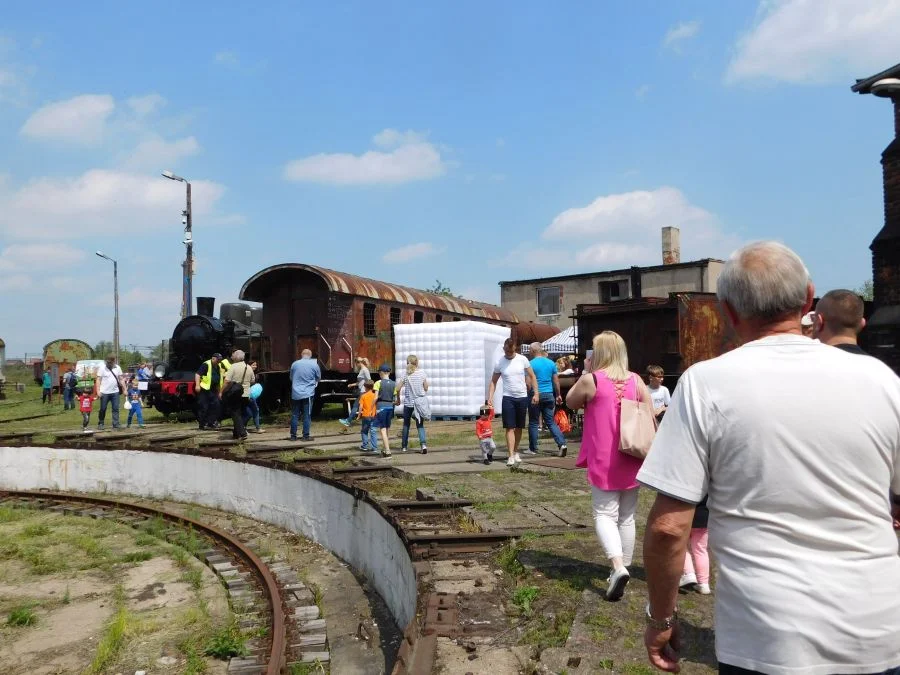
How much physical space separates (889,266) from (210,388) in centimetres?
1311

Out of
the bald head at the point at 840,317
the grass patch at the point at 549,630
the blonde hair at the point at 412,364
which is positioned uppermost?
the bald head at the point at 840,317

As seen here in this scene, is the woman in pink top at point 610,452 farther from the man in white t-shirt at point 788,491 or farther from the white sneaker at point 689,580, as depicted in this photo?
the man in white t-shirt at point 788,491

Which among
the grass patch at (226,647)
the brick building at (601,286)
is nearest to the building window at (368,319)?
the grass patch at (226,647)

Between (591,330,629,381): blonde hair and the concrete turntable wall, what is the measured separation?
1.97 metres

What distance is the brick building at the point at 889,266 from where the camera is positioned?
12930mm

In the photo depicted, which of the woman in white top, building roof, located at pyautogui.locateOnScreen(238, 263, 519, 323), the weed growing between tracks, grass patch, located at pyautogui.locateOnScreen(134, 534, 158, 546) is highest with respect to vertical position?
building roof, located at pyautogui.locateOnScreen(238, 263, 519, 323)

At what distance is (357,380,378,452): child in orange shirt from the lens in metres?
11.8

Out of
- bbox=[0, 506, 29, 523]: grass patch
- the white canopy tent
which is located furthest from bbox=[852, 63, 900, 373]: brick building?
bbox=[0, 506, 29, 523]: grass patch

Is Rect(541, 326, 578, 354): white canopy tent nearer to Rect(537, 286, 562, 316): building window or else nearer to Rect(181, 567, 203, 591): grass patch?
Rect(537, 286, 562, 316): building window

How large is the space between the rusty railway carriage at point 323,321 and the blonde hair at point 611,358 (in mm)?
13623

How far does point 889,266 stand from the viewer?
13.4 m

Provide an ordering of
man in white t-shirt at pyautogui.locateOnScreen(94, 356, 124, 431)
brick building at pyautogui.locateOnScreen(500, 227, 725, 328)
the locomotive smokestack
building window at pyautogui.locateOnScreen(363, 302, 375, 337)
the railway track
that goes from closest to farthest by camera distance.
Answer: the railway track, man in white t-shirt at pyautogui.locateOnScreen(94, 356, 124, 431), building window at pyautogui.locateOnScreen(363, 302, 375, 337), the locomotive smokestack, brick building at pyautogui.locateOnScreen(500, 227, 725, 328)

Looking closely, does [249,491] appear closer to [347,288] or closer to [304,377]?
[304,377]

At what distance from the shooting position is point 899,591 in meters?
1.83
